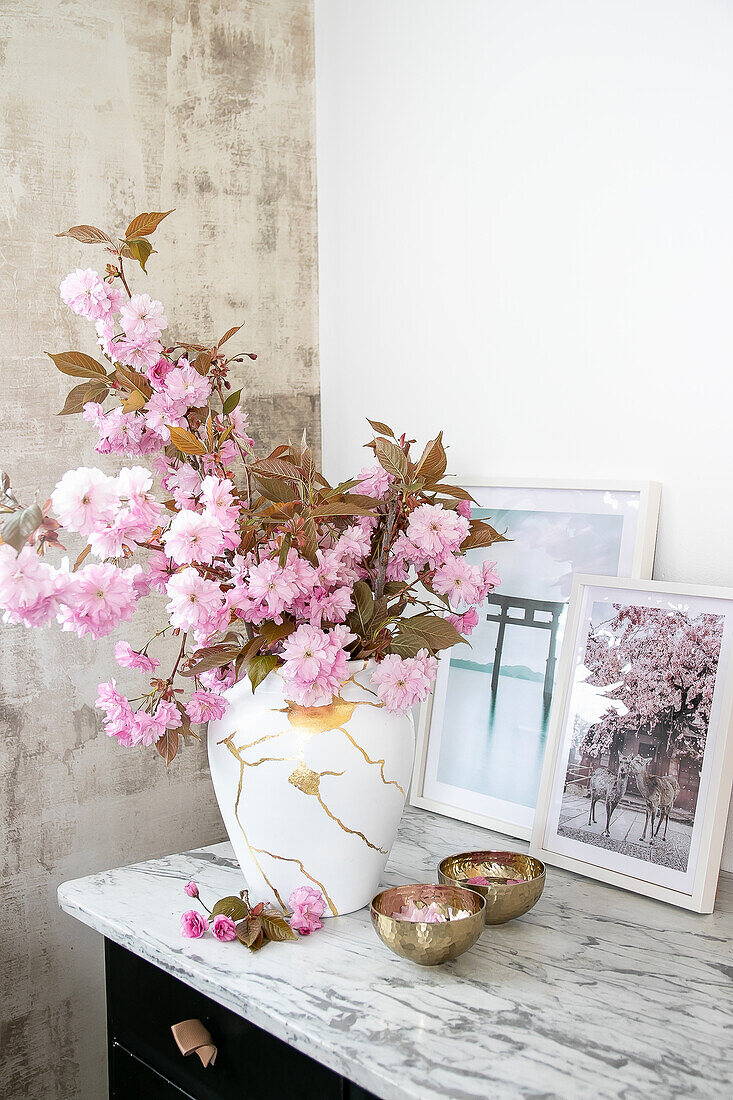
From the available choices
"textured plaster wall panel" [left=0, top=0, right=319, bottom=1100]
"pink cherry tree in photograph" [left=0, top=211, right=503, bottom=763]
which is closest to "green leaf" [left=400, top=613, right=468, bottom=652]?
"pink cherry tree in photograph" [left=0, top=211, right=503, bottom=763]

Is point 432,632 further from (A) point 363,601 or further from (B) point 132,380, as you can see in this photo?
(B) point 132,380

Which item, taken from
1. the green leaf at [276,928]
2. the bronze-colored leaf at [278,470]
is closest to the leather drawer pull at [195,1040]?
the green leaf at [276,928]

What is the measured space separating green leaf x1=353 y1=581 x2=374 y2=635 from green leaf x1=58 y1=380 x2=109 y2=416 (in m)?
0.35

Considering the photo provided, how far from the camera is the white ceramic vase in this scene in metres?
0.97

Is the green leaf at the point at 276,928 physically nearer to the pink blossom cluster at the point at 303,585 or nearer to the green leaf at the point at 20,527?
the pink blossom cluster at the point at 303,585

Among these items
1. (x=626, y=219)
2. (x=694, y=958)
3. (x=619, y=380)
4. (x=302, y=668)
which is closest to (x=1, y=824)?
(x=302, y=668)

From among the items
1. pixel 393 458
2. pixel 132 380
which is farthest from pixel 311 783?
pixel 132 380

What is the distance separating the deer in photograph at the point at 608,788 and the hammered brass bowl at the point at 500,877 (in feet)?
0.32

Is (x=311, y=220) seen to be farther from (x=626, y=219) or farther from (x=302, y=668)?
(x=302, y=668)

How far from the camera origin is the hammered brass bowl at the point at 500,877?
37.8 inches

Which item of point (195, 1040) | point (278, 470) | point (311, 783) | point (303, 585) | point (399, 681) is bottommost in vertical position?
point (195, 1040)

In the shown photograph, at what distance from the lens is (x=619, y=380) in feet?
3.86

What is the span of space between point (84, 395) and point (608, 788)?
752mm

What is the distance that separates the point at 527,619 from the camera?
1.26 m
